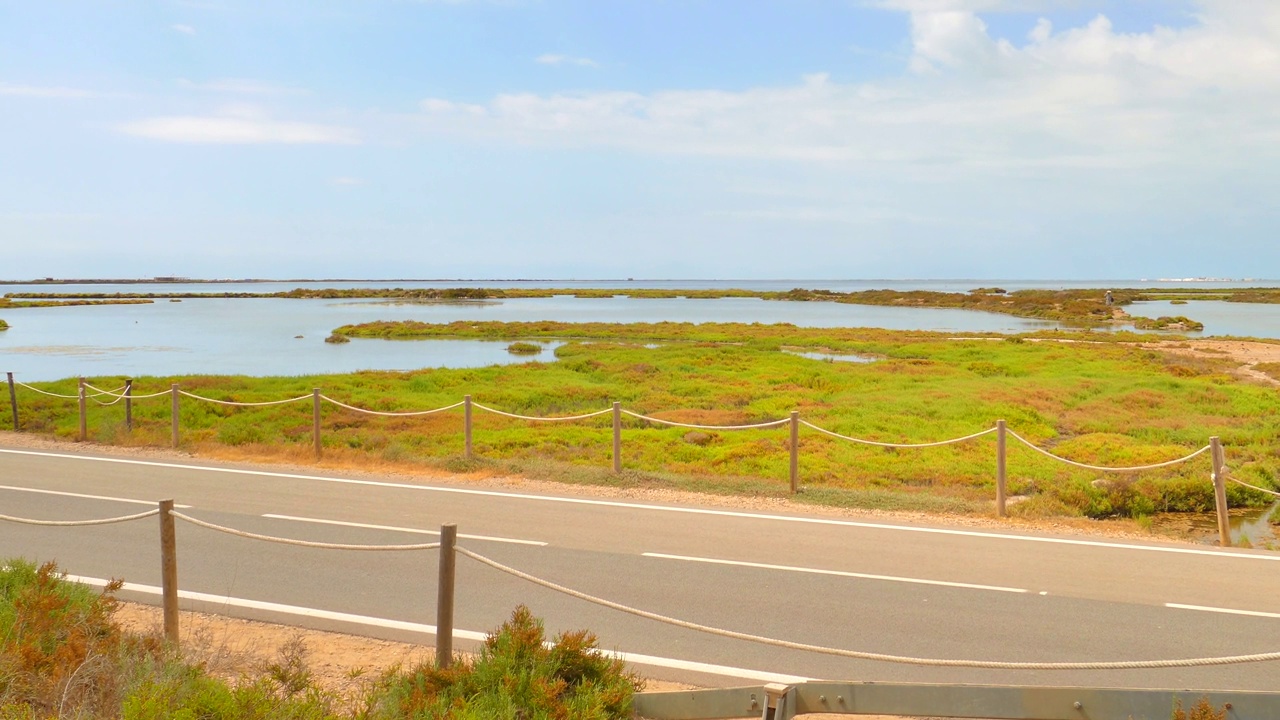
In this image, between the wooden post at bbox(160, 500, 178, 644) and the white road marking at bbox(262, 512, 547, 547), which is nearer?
the wooden post at bbox(160, 500, 178, 644)

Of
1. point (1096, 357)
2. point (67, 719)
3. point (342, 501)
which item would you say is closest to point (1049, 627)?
point (67, 719)

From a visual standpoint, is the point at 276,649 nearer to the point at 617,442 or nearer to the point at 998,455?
the point at 617,442

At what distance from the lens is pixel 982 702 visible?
4.39 metres

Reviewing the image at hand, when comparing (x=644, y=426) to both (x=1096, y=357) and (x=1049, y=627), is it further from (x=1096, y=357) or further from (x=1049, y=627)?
(x=1096, y=357)

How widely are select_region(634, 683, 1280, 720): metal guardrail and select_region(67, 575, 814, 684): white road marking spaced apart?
119 centimetres

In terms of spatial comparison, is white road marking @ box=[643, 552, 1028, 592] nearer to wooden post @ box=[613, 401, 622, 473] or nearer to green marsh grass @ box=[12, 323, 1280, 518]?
green marsh grass @ box=[12, 323, 1280, 518]

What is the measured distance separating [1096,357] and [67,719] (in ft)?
143

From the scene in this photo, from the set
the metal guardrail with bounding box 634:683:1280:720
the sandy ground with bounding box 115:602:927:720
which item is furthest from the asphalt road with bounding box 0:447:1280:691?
the metal guardrail with bounding box 634:683:1280:720

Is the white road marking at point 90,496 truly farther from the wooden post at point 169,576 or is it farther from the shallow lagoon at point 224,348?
the shallow lagoon at point 224,348

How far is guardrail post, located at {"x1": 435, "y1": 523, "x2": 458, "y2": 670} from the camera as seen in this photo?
580 cm

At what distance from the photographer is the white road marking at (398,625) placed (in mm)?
6461

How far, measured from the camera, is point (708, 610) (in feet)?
25.4

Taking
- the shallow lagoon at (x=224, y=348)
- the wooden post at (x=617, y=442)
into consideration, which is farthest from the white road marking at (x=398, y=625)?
the shallow lagoon at (x=224, y=348)

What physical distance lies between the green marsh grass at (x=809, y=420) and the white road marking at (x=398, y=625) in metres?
6.42
